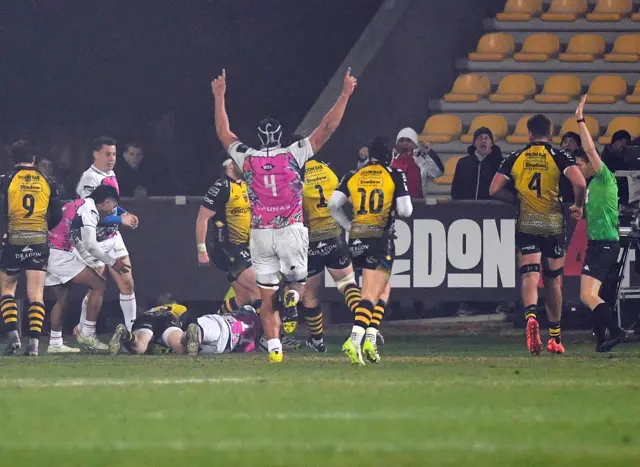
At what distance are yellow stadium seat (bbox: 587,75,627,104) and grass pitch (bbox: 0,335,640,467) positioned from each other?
9307 millimetres

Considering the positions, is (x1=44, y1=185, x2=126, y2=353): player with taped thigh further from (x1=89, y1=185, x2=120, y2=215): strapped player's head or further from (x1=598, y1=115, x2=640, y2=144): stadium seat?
(x1=598, y1=115, x2=640, y2=144): stadium seat

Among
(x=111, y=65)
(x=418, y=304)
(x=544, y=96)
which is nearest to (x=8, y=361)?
(x=418, y=304)

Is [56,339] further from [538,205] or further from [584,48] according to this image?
[584,48]

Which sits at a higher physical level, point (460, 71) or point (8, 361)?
point (460, 71)

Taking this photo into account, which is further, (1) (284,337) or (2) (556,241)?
(1) (284,337)

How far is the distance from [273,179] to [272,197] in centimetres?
16

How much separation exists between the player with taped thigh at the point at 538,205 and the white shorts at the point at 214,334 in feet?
10.1

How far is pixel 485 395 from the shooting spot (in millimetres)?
9633

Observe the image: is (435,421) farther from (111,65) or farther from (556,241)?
(111,65)

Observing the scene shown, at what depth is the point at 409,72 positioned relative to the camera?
73.4 ft

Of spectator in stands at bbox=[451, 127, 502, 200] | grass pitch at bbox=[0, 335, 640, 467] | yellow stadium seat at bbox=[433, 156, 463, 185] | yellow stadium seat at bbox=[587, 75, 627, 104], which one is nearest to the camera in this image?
grass pitch at bbox=[0, 335, 640, 467]

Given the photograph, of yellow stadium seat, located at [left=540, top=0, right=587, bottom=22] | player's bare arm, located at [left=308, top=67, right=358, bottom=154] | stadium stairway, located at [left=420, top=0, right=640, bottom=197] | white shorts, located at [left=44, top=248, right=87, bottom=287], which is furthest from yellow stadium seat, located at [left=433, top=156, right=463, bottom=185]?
player's bare arm, located at [left=308, top=67, right=358, bottom=154]

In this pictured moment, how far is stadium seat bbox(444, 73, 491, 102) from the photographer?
74.1 feet

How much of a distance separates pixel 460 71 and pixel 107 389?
13787mm
